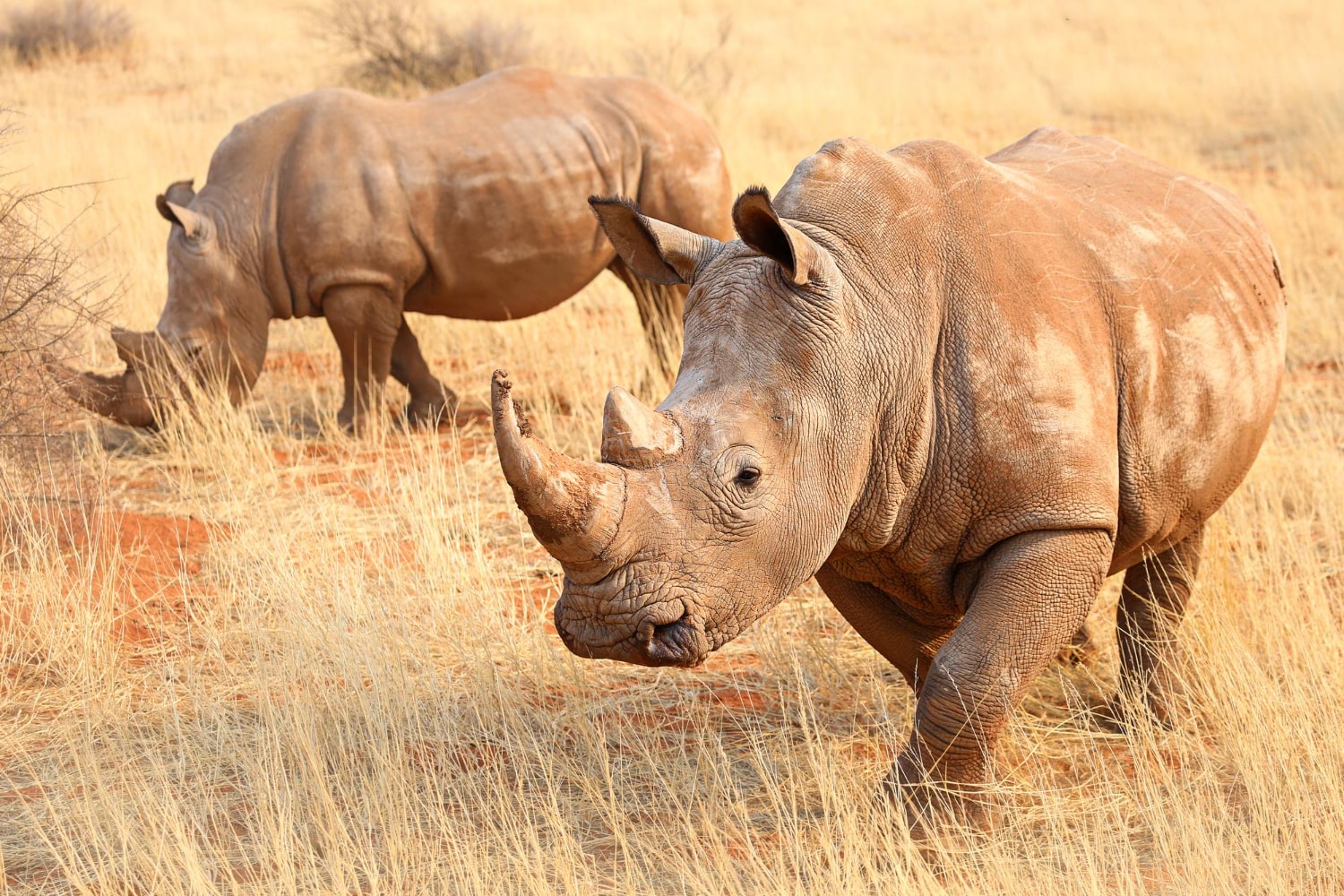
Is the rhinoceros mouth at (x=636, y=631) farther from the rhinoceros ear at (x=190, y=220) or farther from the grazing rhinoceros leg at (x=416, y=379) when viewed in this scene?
the grazing rhinoceros leg at (x=416, y=379)

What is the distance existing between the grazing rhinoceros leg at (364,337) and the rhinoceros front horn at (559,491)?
5006 millimetres

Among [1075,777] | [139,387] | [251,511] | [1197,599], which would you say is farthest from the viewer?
[139,387]

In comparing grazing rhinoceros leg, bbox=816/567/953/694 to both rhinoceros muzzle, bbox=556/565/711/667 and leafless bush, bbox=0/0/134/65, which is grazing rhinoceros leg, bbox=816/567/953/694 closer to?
rhinoceros muzzle, bbox=556/565/711/667

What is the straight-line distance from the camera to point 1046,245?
12.7ft

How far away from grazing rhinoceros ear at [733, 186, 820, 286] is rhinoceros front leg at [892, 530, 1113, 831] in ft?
2.86

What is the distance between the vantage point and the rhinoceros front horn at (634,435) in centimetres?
324

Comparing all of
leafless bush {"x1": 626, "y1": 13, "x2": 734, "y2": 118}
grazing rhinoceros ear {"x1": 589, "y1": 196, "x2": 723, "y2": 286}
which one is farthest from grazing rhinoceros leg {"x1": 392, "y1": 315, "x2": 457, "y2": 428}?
leafless bush {"x1": 626, "y1": 13, "x2": 734, "y2": 118}

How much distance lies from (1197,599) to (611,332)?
5.53 metres

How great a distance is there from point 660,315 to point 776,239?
529 cm

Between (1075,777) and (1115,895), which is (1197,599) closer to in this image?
(1075,777)

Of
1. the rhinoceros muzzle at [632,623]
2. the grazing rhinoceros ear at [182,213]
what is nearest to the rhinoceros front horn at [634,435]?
the rhinoceros muzzle at [632,623]

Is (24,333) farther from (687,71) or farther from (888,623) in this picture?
(687,71)

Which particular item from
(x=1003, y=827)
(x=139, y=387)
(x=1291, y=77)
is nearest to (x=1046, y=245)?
(x=1003, y=827)

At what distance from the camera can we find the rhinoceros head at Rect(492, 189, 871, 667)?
3.15 metres
